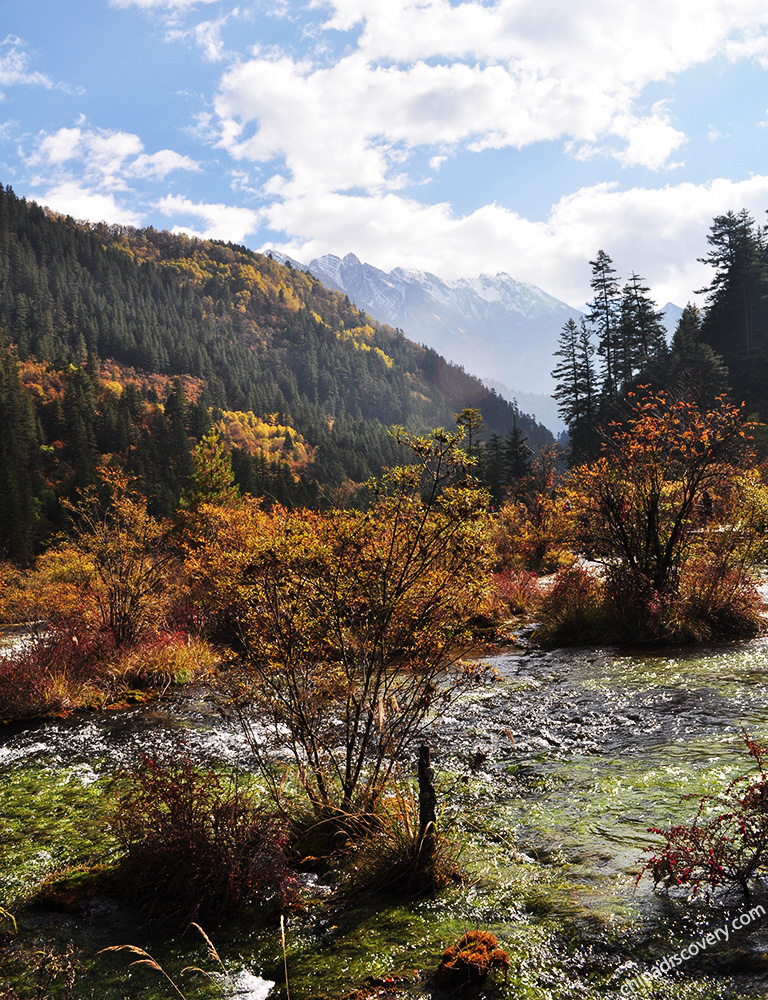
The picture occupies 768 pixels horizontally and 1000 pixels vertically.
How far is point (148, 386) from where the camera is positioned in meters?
121

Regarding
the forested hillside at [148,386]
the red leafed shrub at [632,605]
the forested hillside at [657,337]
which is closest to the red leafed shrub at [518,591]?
the red leafed shrub at [632,605]

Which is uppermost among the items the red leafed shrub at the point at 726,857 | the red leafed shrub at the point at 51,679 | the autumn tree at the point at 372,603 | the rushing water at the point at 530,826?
the autumn tree at the point at 372,603

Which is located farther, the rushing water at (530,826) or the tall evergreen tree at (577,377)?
the tall evergreen tree at (577,377)

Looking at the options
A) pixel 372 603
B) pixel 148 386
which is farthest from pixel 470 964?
pixel 148 386

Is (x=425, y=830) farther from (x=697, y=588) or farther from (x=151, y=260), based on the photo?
(x=151, y=260)

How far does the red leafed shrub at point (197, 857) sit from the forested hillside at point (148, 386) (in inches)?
109

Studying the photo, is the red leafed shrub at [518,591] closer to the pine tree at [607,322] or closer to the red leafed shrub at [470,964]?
the red leafed shrub at [470,964]

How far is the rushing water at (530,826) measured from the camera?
3586 mm

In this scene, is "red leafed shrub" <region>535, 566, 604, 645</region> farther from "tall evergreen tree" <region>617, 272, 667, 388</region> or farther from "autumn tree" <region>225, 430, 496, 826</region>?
"tall evergreen tree" <region>617, 272, 667, 388</region>

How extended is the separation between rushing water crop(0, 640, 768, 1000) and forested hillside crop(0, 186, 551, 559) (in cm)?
337


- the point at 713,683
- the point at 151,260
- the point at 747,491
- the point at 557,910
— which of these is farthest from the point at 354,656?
the point at 151,260

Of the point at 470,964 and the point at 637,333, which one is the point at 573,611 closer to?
the point at 470,964

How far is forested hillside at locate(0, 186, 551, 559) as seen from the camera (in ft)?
212

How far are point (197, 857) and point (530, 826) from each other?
2.96 m
